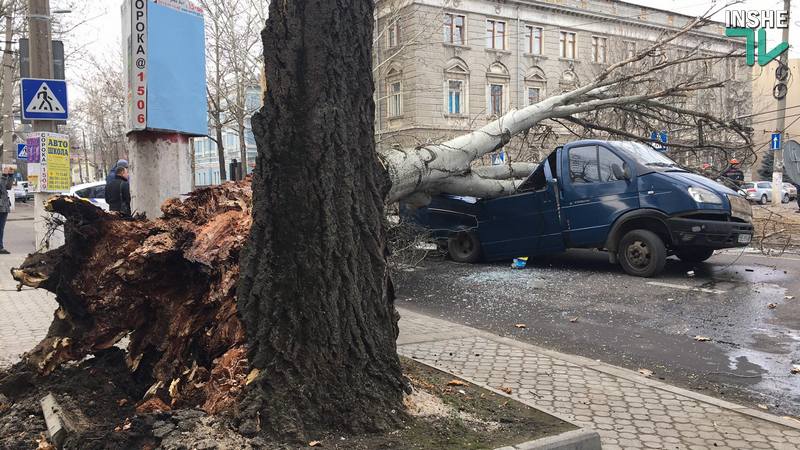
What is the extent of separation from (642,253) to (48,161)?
9336mm

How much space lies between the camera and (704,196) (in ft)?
28.2

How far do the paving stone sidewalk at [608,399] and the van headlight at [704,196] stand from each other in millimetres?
4228

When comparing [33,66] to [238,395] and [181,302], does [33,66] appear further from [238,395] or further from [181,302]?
[238,395]

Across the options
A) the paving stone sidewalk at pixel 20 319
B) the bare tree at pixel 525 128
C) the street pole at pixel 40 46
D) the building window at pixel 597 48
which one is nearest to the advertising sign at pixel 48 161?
the street pole at pixel 40 46

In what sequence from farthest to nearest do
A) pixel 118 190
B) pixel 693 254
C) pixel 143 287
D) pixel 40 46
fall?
1. pixel 118 190
2. pixel 40 46
3. pixel 693 254
4. pixel 143 287

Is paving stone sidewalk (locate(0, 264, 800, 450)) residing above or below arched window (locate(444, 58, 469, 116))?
below

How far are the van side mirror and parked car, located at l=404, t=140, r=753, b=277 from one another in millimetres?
14

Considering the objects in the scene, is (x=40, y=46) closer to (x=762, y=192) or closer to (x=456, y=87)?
(x=456, y=87)

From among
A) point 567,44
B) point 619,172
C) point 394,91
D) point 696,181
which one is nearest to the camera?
point 696,181

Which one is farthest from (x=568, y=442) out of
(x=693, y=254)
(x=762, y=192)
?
(x=762, y=192)

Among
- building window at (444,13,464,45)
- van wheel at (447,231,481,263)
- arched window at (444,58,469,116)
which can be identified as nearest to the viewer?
van wheel at (447,231,481,263)

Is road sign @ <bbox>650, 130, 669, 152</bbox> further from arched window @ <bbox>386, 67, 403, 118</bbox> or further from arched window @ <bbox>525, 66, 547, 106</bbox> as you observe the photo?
arched window @ <bbox>525, 66, 547, 106</bbox>

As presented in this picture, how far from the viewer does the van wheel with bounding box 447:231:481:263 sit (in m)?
11.2

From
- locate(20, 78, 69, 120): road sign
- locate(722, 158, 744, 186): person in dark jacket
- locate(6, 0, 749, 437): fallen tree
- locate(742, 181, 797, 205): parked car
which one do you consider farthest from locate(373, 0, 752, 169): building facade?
locate(6, 0, 749, 437): fallen tree
